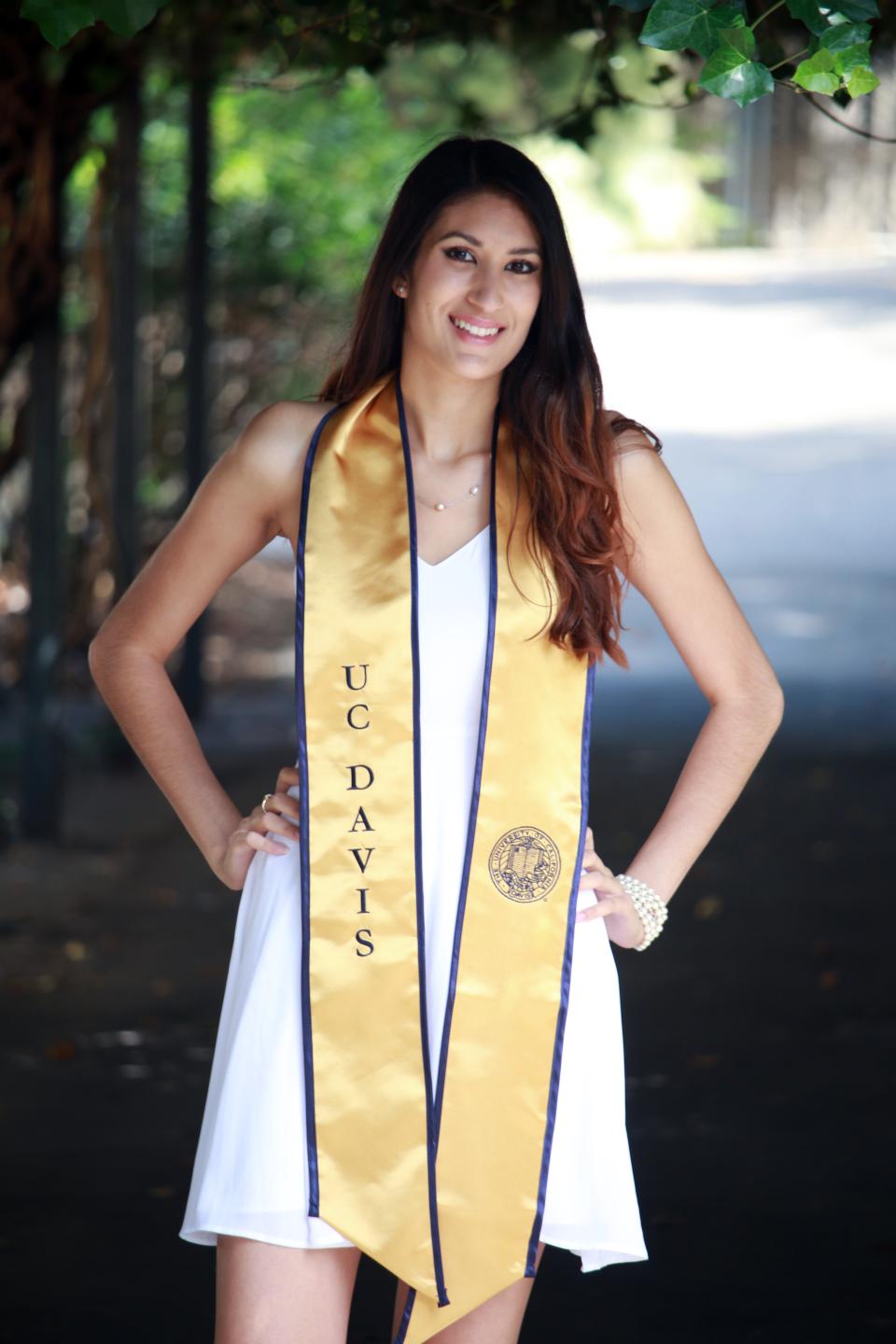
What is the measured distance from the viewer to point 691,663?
2438 millimetres

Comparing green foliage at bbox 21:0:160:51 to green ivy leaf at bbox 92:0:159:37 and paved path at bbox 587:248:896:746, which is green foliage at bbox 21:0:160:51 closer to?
green ivy leaf at bbox 92:0:159:37

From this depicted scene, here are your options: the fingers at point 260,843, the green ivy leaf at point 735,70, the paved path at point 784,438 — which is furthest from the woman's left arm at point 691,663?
the paved path at point 784,438

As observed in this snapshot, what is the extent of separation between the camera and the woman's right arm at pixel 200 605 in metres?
2.31

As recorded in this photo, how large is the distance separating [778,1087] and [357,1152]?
2.45 metres

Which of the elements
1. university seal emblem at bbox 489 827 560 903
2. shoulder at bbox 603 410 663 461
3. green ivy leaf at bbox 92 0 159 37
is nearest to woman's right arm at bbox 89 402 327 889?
university seal emblem at bbox 489 827 560 903

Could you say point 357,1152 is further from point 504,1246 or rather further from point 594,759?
point 594,759

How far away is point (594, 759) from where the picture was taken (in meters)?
7.38

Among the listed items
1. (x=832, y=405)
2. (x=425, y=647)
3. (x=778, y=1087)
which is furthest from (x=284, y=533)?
(x=832, y=405)

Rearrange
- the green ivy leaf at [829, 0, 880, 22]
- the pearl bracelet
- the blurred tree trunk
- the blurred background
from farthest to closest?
the blurred tree trunk → the blurred background → the pearl bracelet → the green ivy leaf at [829, 0, 880, 22]

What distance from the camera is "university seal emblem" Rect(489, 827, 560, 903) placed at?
7.30 ft

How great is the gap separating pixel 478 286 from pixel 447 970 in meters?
0.78

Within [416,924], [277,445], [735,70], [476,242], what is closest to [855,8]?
[735,70]

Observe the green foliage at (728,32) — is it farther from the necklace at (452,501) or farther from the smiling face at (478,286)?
the necklace at (452,501)

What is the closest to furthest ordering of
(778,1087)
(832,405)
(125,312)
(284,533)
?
(284,533) → (778,1087) → (125,312) → (832,405)
